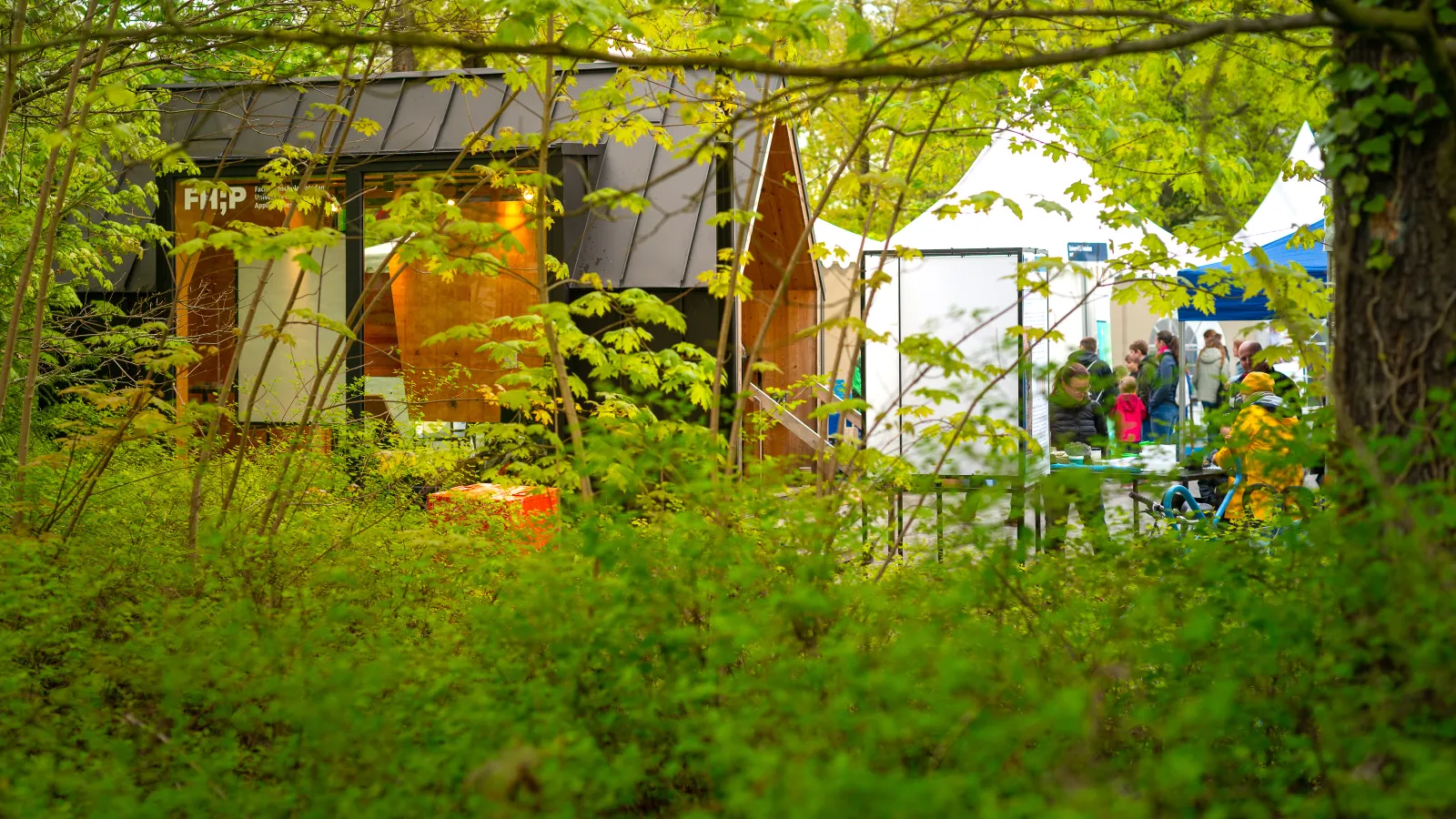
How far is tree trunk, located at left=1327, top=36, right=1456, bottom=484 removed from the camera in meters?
2.81

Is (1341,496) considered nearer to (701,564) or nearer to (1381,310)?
(1381,310)

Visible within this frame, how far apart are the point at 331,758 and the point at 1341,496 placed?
2552mm

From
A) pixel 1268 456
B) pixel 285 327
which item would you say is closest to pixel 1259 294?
pixel 1268 456

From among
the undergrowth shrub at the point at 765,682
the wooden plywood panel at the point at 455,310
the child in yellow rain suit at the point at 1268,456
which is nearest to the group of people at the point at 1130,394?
the child in yellow rain suit at the point at 1268,456

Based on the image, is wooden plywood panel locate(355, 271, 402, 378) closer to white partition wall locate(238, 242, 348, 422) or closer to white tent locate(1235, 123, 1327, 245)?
white partition wall locate(238, 242, 348, 422)

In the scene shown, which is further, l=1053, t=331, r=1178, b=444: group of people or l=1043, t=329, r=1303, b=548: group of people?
l=1053, t=331, r=1178, b=444: group of people

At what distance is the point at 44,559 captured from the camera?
4.46 metres

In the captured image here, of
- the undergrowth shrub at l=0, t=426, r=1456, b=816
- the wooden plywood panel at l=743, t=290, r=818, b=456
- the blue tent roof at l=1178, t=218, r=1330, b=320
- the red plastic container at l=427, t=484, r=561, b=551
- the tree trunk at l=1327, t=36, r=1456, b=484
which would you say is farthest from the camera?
the wooden plywood panel at l=743, t=290, r=818, b=456

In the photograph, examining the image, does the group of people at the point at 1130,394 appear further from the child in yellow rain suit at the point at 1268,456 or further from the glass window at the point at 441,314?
the glass window at the point at 441,314

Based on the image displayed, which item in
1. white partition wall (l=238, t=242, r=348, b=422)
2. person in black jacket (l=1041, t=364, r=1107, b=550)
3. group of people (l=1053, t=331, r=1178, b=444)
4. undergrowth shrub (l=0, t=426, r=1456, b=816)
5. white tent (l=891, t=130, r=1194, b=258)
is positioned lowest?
undergrowth shrub (l=0, t=426, r=1456, b=816)

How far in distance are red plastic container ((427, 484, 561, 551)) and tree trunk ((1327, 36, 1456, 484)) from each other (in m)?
3.11

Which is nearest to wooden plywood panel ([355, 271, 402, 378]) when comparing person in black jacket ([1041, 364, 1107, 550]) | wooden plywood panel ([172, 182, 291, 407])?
wooden plywood panel ([172, 182, 291, 407])

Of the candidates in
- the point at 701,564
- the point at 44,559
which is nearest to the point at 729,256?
the point at 701,564

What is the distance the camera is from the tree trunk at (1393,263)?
281 centimetres
